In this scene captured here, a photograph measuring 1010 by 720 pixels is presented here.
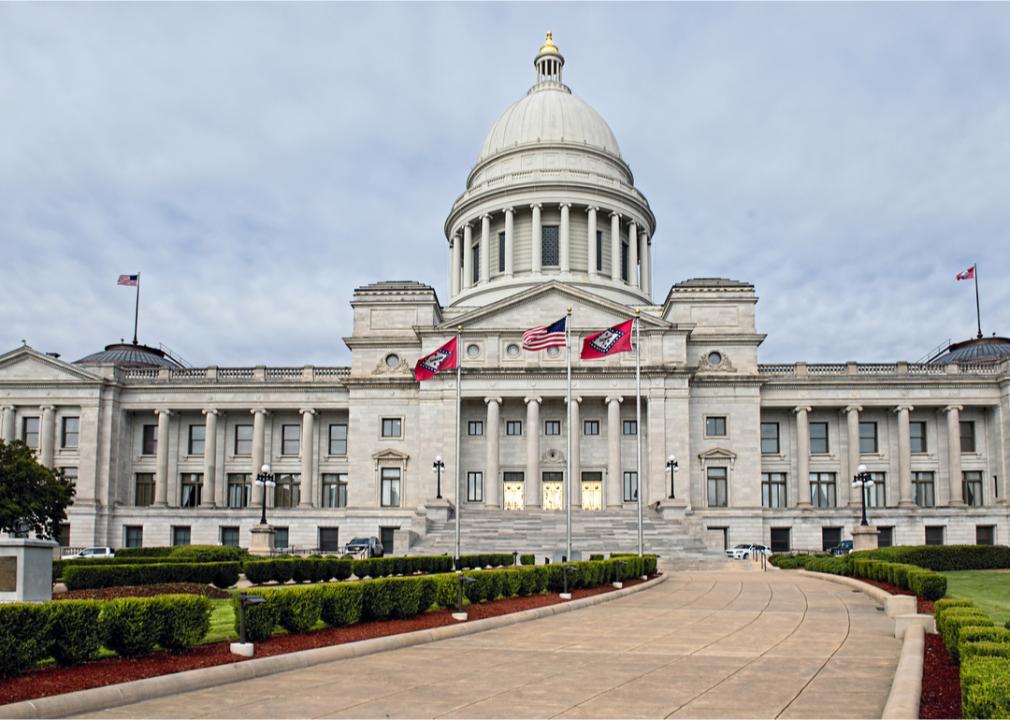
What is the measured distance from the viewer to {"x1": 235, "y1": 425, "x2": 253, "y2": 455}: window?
71.3 meters

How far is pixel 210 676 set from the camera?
548 inches

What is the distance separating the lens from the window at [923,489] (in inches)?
2662

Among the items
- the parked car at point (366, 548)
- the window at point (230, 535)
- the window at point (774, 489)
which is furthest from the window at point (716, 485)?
the window at point (230, 535)

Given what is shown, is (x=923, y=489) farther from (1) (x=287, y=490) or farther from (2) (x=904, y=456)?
(1) (x=287, y=490)

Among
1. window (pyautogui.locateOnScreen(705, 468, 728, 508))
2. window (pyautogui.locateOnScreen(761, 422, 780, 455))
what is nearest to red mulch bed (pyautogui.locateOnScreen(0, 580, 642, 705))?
window (pyautogui.locateOnScreen(705, 468, 728, 508))

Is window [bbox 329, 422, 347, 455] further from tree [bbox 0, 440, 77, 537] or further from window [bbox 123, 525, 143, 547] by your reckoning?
tree [bbox 0, 440, 77, 537]

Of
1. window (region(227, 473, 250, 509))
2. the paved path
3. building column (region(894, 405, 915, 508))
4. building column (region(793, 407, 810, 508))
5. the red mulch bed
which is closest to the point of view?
the paved path

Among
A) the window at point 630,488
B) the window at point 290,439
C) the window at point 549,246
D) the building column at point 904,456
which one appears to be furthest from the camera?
the window at point 549,246

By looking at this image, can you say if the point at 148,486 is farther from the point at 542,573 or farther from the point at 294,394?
the point at 542,573

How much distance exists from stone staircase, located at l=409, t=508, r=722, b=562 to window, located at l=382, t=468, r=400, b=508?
26.0 feet

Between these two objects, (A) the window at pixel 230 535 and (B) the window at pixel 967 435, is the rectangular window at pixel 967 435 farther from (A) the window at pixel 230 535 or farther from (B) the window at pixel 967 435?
(A) the window at pixel 230 535

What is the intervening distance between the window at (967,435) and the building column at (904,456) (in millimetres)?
4602

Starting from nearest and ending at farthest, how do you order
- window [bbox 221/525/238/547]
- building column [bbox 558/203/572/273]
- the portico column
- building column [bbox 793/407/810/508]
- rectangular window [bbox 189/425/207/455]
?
building column [bbox 793/407/810/508]
window [bbox 221/525/238/547]
the portico column
rectangular window [bbox 189/425/207/455]
building column [bbox 558/203/572/273]

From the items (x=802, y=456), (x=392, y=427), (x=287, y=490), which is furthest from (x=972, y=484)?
(x=287, y=490)
